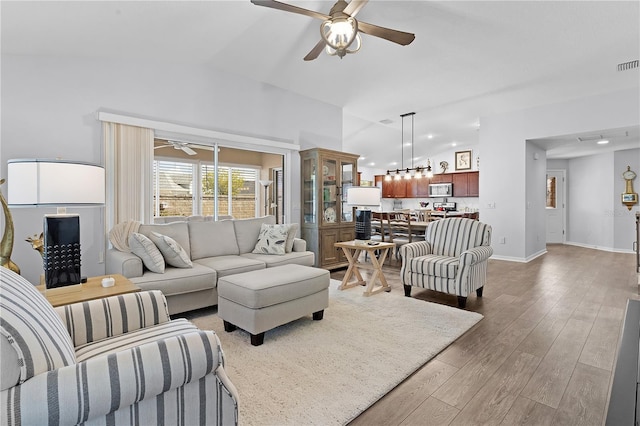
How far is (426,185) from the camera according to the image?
9961 mm

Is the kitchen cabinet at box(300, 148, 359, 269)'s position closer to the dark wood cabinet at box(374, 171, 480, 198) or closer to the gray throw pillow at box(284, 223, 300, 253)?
the gray throw pillow at box(284, 223, 300, 253)

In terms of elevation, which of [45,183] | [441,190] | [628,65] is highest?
[628,65]

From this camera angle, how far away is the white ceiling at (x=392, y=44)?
9.37ft

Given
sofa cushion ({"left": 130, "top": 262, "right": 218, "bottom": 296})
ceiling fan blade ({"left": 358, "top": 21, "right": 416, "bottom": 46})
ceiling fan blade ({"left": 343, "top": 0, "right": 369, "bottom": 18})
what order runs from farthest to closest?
sofa cushion ({"left": 130, "top": 262, "right": 218, "bottom": 296}) → ceiling fan blade ({"left": 358, "top": 21, "right": 416, "bottom": 46}) → ceiling fan blade ({"left": 343, "top": 0, "right": 369, "bottom": 18})

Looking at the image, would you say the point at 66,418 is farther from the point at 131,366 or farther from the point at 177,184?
the point at 177,184

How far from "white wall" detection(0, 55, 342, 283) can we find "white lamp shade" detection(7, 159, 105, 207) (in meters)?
1.44

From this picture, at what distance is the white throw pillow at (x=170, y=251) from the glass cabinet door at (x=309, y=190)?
2.31m

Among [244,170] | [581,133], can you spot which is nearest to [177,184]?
[244,170]

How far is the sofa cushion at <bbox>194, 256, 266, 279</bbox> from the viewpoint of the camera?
3193mm

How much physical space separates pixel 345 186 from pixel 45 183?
4.15m

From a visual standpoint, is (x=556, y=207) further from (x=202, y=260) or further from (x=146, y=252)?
(x=146, y=252)

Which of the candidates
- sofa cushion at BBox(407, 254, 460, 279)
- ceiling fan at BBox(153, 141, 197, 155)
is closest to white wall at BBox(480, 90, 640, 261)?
sofa cushion at BBox(407, 254, 460, 279)

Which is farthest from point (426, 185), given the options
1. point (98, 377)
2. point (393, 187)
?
point (98, 377)

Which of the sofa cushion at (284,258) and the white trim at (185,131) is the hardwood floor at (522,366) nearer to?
the sofa cushion at (284,258)
